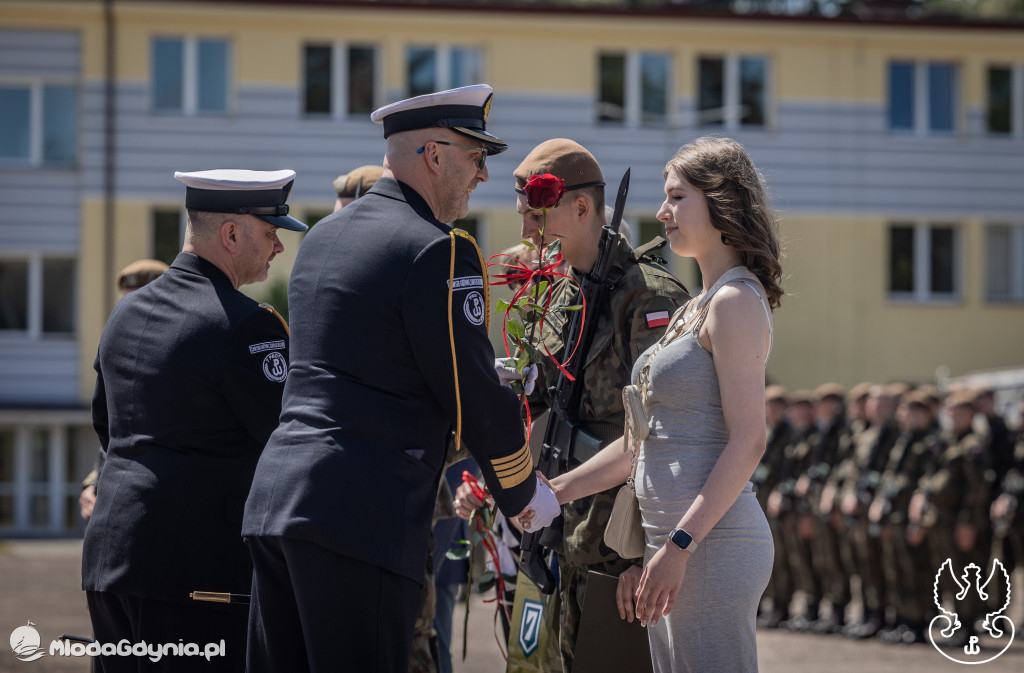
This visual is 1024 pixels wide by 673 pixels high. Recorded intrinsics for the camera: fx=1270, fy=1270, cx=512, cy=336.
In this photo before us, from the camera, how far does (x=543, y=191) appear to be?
4250 mm

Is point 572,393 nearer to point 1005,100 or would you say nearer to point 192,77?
point 192,77

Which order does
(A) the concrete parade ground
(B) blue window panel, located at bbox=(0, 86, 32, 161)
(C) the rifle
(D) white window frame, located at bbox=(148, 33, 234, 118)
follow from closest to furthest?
1. (C) the rifle
2. (A) the concrete parade ground
3. (D) white window frame, located at bbox=(148, 33, 234, 118)
4. (B) blue window panel, located at bbox=(0, 86, 32, 161)

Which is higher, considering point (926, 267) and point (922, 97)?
point (922, 97)

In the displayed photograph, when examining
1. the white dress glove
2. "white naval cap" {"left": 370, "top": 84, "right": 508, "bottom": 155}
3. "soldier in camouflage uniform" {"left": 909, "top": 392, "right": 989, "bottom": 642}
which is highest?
"white naval cap" {"left": 370, "top": 84, "right": 508, "bottom": 155}

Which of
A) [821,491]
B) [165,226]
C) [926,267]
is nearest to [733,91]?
[926,267]

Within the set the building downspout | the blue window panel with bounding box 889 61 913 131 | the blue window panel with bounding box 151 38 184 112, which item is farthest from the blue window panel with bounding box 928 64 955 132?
the building downspout

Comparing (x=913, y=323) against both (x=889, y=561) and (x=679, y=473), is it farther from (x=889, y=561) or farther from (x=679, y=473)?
(x=679, y=473)

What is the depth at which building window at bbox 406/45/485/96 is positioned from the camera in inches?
950

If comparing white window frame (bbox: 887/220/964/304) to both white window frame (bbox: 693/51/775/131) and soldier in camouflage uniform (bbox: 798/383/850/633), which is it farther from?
soldier in camouflage uniform (bbox: 798/383/850/633)

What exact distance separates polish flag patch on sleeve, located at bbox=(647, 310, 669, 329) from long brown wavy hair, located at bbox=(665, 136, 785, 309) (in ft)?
1.83

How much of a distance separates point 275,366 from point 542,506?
3.17 feet

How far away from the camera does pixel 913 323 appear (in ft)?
82.2

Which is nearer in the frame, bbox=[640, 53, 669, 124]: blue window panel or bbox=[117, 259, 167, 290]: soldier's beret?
bbox=[117, 259, 167, 290]: soldier's beret

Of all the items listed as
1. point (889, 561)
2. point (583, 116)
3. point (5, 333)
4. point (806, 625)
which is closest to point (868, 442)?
point (889, 561)
